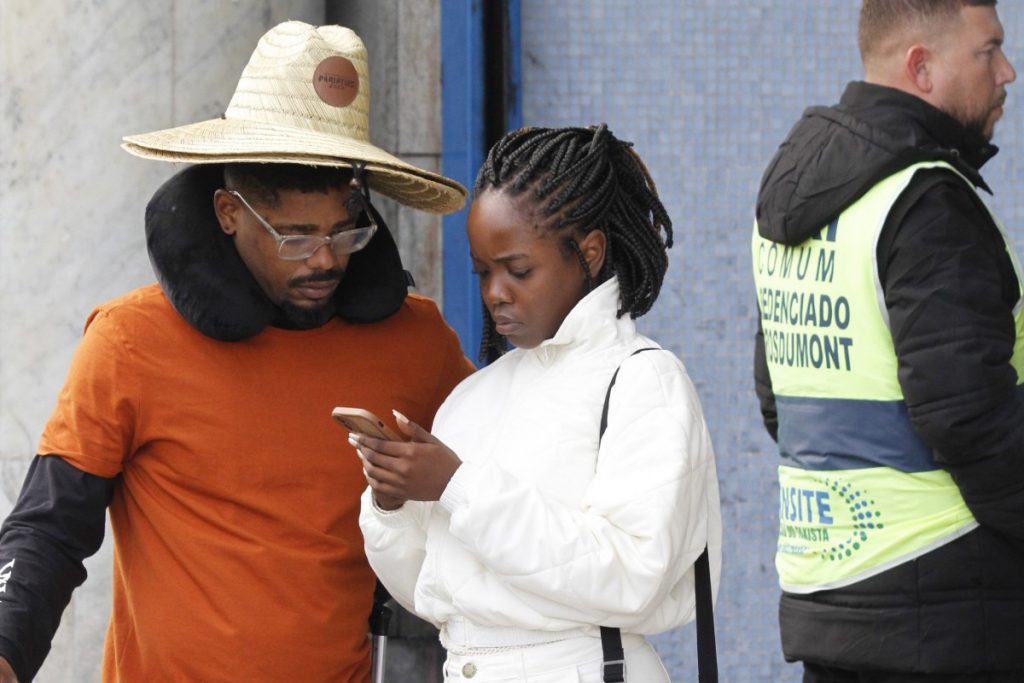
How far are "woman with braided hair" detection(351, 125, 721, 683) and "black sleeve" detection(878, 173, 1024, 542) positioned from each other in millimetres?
423

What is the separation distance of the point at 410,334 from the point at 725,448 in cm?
172

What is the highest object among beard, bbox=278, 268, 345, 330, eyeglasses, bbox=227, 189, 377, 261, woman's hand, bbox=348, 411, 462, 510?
eyeglasses, bbox=227, 189, 377, 261

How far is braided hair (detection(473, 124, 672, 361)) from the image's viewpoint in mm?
2809

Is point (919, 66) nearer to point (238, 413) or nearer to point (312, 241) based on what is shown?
point (312, 241)

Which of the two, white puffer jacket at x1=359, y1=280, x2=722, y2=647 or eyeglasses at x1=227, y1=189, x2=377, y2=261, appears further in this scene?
eyeglasses at x1=227, y1=189, x2=377, y2=261

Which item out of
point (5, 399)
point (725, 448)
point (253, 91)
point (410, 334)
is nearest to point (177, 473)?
point (410, 334)

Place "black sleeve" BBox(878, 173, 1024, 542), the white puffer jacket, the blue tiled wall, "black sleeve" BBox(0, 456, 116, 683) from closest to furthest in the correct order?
the white puffer jacket, "black sleeve" BBox(878, 173, 1024, 542), "black sleeve" BBox(0, 456, 116, 683), the blue tiled wall

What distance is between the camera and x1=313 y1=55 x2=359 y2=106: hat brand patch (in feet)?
10.5

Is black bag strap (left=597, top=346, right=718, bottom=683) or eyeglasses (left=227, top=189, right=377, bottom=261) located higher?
eyeglasses (left=227, top=189, right=377, bottom=261)

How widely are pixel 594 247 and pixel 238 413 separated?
32.3 inches

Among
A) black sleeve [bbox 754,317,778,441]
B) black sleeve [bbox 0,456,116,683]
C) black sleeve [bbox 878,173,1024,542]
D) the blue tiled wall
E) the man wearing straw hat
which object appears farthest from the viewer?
the blue tiled wall

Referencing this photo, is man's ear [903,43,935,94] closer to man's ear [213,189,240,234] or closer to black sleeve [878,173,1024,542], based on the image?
black sleeve [878,173,1024,542]

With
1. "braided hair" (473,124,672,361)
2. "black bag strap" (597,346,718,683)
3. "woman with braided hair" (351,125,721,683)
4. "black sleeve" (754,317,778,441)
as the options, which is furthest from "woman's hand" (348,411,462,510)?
"black sleeve" (754,317,778,441)

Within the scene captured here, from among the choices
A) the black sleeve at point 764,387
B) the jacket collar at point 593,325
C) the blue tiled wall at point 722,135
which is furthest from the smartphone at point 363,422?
the blue tiled wall at point 722,135
